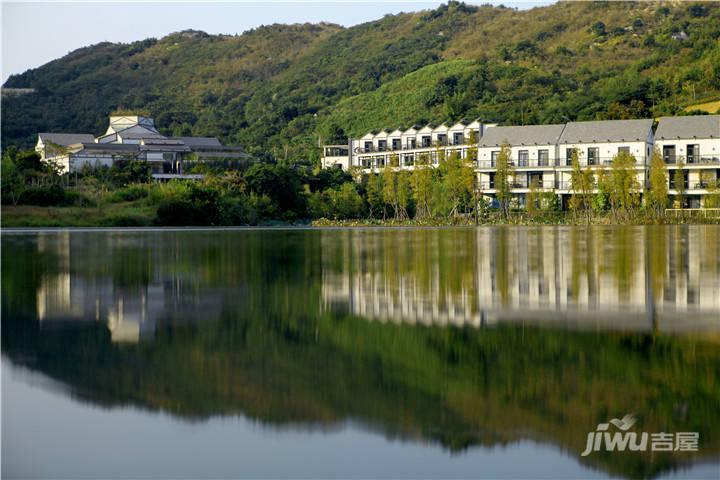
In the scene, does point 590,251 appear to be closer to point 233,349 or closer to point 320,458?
point 233,349

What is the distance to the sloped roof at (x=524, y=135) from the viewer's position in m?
63.4

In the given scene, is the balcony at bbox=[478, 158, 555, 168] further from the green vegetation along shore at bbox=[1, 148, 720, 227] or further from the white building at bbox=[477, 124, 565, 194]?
the green vegetation along shore at bbox=[1, 148, 720, 227]

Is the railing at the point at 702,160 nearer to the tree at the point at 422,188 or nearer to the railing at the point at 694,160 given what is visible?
the railing at the point at 694,160

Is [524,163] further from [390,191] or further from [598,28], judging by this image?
[598,28]

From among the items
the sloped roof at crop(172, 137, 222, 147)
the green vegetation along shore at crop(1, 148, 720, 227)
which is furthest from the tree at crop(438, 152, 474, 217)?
the sloped roof at crop(172, 137, 222, 147)

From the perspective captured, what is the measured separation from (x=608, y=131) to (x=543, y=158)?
5.02m

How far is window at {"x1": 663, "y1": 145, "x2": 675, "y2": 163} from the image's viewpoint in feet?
193

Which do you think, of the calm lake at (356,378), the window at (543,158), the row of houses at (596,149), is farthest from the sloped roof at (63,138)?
the calm lake at (356,378)

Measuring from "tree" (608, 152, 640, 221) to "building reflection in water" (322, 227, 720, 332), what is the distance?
31.2m

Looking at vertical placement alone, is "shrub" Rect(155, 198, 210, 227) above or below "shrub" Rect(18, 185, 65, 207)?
below

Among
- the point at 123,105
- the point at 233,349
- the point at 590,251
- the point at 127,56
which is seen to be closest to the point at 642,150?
the point at 590,251

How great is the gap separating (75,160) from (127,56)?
375 ft

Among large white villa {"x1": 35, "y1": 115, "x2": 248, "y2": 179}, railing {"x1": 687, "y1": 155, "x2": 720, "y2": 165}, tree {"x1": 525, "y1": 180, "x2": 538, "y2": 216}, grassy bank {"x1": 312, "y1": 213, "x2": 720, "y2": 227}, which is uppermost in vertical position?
large white villa {"x1": 35, "y1": 115, "x2": 248, "y2": 179}

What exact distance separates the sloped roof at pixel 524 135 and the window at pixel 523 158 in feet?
2.26
